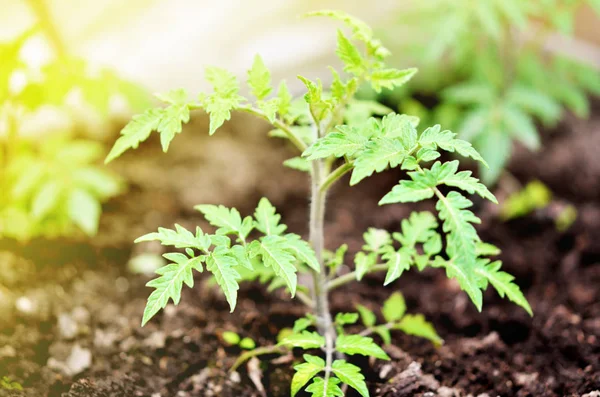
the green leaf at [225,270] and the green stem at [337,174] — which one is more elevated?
the green stem at [337,174]

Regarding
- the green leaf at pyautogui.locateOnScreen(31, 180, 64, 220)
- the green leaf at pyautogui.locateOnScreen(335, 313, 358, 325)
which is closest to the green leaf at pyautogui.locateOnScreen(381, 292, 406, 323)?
the green leaf at pyautogui.locateOnScreen(335, 313, 358, 325)

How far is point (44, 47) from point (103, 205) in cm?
91

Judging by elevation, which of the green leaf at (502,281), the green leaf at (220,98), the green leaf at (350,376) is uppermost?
the green leaf at (220,98)

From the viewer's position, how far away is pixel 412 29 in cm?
295

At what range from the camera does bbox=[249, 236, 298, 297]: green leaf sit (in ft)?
4.12

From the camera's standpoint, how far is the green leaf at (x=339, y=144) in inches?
47.3

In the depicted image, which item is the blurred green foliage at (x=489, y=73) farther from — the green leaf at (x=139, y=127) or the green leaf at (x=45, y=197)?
the green leaf at (x=45, y=197)

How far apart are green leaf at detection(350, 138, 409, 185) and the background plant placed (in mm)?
1297

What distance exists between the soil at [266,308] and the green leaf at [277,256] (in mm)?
562

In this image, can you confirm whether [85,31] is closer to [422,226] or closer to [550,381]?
[422,226]

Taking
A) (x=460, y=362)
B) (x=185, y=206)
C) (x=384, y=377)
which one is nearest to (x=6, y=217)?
(x=185, y=206)

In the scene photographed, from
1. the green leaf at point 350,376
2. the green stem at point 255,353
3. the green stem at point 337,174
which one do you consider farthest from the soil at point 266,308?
the green stem at point 337,174

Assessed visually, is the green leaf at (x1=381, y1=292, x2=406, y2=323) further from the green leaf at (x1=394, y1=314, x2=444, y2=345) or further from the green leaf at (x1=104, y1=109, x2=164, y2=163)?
the green leaf at (x1=104, y1=109, x2=164, y2=163)

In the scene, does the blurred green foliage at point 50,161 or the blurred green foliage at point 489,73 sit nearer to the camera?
the blurred green foliage at point 50,161
